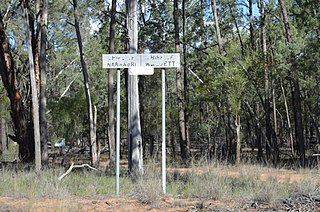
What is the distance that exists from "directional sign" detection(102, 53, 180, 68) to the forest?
3.01 meters

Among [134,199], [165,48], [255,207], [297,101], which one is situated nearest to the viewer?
[255,207]

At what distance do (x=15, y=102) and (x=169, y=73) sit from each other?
26912 millimetres

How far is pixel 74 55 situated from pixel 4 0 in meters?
12.7

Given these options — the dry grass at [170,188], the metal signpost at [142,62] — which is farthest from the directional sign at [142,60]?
the dry grass at [170,188]

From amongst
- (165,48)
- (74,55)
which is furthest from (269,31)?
(74,55)

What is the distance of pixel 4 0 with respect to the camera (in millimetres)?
25406

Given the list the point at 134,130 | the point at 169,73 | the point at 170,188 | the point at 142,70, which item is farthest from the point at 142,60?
the point at 169,73

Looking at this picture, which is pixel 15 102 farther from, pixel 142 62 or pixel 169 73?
pixel 169 73

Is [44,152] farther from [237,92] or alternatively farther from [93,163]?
[237,92]

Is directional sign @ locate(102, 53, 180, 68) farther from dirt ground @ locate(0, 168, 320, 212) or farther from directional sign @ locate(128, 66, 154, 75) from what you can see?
dirt ground @ locate(0, 168, 320, 212)

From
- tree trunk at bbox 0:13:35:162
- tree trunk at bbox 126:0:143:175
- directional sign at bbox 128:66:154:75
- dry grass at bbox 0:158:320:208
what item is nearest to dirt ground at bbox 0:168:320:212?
dry grass at bbox 0:158:320:208

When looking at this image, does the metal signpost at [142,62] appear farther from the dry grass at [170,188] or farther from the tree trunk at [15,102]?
the tree trunk at [15,102]

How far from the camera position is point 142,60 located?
30.3 ft

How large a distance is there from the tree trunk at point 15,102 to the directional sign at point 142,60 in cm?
1106
